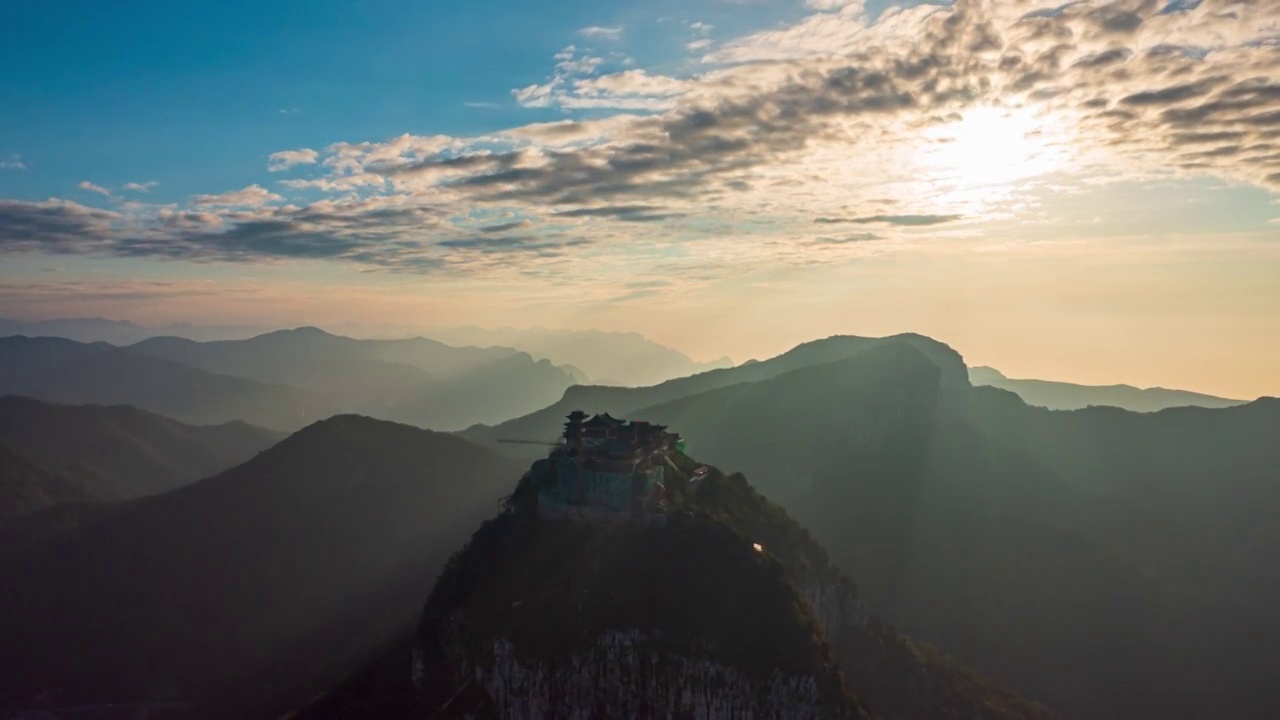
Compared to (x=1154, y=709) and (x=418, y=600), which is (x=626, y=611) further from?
(x=1154, y=709)

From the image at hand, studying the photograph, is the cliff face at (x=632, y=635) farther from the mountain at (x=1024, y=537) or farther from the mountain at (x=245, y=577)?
the mountain at (x=1024, y=537)

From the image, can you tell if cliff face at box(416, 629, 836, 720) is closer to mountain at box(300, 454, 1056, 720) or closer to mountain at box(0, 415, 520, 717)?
mountain at box(300, 454, 1056, 720)

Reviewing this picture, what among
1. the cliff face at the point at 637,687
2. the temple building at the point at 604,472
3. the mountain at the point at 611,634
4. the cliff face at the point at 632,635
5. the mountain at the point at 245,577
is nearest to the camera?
the cliff face at the point at 637,687

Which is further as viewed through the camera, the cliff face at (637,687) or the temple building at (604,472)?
the temple building at (604,472)

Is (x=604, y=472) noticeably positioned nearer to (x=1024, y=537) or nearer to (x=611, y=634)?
(x=611, y=634)

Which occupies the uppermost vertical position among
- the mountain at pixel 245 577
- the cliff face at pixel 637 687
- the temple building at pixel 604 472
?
the temple building at pixel 604 472

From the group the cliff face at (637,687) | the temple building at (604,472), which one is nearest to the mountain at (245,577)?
the temple building at (604,472)

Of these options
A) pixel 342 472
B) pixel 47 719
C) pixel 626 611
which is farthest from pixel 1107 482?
pixel 47 719
